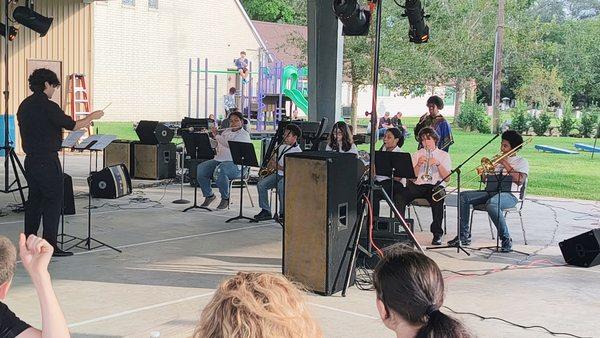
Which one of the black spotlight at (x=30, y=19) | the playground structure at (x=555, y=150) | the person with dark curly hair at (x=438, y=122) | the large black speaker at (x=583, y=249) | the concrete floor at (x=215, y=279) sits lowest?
the concrete floor at (x=215, y=279)

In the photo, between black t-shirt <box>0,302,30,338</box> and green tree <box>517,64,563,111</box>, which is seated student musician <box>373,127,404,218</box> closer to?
black t-shirt <box>0,302,30,338</box>

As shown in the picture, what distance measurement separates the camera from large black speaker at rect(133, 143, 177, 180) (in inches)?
589

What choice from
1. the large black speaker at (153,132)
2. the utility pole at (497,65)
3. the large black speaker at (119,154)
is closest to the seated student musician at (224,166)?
the large black speaker at (153,132)

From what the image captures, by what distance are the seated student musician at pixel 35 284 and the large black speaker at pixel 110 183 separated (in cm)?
647

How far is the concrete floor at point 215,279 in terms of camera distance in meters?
5.86

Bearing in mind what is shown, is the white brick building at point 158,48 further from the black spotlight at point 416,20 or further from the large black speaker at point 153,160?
the black spotlight at point 416,20

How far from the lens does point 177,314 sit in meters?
6.00

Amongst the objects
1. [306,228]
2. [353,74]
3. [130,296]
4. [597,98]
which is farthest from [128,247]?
[597,98]

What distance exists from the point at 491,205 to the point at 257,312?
7.34m

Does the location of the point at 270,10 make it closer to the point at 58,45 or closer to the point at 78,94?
the point at 78,94

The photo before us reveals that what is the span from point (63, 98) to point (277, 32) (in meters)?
29.1

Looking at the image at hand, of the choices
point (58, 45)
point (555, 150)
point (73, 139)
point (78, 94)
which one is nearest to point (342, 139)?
point (73, 139)

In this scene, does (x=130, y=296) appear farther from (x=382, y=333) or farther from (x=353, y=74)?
(x=353, y=74)

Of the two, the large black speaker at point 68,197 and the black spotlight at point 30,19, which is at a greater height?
the black spotlight at point 30,19
